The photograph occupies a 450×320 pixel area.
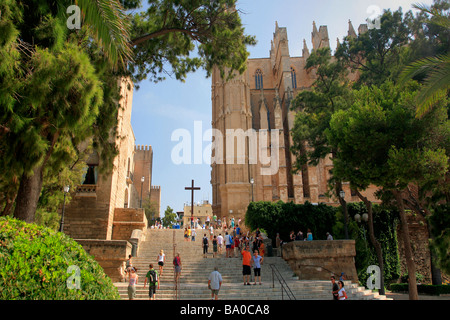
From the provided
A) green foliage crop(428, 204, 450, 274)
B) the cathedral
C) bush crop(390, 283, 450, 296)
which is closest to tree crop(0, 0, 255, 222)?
green foliage crop(428, 204, 450, 274)

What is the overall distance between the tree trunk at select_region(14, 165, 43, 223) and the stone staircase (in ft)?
13.3

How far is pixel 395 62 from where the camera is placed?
64.1 feet

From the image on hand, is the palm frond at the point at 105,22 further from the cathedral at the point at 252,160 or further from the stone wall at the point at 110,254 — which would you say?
the cathedral at the point at 252,160

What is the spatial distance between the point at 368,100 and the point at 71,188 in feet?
41.8

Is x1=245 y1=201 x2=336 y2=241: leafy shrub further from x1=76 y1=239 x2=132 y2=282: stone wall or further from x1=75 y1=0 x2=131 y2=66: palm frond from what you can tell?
x1=75 y1=0 x2=131 y2=66: palm frond

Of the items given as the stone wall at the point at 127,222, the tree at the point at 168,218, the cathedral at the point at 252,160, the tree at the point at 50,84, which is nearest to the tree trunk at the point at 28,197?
the tree at the point at 50,84

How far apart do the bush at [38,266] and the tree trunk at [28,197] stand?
2.80m

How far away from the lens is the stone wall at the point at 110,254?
11961 millimetres

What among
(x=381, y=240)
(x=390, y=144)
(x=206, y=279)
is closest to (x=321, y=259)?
(x=206, y=279)

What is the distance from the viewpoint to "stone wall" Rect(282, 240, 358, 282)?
1272 cm

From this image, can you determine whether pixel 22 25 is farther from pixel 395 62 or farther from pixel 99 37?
pixel 395 62

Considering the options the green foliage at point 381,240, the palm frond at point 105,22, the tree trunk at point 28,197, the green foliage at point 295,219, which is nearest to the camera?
the palm frond at point 105,22

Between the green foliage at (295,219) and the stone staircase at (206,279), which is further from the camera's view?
the green foliage at (295,219)
